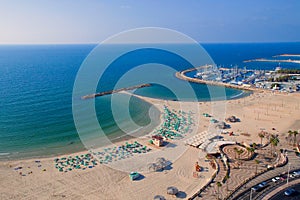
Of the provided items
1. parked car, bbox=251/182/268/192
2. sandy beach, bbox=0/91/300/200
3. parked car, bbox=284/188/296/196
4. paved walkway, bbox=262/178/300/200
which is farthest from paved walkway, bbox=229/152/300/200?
sandy beach, bbox=0/91/300/200

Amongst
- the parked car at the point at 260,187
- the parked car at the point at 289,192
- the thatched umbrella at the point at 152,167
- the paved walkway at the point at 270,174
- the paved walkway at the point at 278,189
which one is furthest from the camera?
the thatched umbrella at the point at 152,167

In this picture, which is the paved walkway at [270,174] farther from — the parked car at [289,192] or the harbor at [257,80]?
the harbor at [257,80]

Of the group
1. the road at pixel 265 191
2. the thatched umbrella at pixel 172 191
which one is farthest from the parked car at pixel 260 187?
the thatched umbrella at pixel 172 191

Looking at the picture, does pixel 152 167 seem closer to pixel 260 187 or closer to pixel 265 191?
pixel 260 187

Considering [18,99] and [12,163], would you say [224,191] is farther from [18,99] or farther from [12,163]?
[18,99]

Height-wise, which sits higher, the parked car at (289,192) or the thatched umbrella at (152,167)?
the parked car at (289,192)

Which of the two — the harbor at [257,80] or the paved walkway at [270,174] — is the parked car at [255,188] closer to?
the paved walkway at [270,174]

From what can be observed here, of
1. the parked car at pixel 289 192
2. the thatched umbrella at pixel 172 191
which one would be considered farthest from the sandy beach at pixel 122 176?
the parked car at pixel 289 192

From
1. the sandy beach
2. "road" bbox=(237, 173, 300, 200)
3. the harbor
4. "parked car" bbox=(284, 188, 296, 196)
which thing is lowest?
the sandy beach

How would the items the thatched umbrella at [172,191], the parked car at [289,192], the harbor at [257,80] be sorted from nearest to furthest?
the parked car at [289,192]
the thatched umbrella at [172,191]
the harbor at [257,80]

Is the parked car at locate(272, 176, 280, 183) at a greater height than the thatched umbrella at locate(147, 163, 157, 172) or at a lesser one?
greater

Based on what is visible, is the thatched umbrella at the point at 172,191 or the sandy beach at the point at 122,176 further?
the sandy beach at the point at 122,176

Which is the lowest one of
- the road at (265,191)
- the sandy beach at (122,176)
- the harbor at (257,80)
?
the sandy beach at (122,176)

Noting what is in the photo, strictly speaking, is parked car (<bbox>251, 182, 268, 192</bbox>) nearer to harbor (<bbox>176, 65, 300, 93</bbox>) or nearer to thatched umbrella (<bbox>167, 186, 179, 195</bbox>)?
thatched umbrella (<bbox>167, 186, 179, 195</bbox>)
